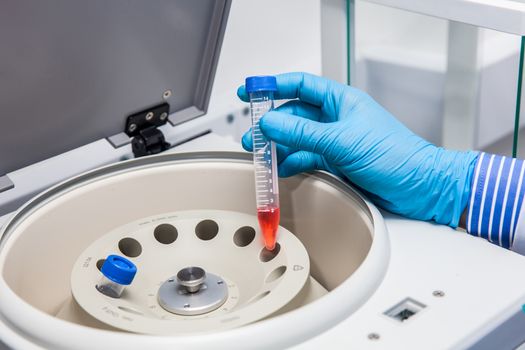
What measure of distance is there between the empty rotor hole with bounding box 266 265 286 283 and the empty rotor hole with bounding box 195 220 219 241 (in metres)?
0.18

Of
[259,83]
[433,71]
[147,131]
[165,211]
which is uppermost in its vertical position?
[259,83]

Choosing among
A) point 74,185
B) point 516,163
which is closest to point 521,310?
point 516,163

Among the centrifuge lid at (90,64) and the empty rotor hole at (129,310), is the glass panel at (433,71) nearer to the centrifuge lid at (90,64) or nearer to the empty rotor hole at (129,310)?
the centrifuge lid at (90,64)

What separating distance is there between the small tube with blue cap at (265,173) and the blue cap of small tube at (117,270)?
22 cm

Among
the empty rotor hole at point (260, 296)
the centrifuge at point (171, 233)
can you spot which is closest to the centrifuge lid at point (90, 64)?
the centrifuge at point (171, 233)

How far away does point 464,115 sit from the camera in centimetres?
185

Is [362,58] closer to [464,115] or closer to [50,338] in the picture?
[464,115]

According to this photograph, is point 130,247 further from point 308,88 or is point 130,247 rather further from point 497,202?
point 497,202

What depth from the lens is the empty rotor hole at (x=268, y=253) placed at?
1.07 m

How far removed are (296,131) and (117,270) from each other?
34 cm

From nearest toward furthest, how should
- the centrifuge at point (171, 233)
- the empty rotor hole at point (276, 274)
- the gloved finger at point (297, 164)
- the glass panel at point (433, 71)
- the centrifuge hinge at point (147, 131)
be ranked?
the centrifuge at point (171, 233)
the empty rotor hole at point (276, 274)
the gloved finger at point (297, 164)
the centrifuge hinge at point (147, 131)
the glass panel at point (433, 71)

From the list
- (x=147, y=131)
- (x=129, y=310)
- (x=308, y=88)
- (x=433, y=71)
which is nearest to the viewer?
(x=129, y=310)

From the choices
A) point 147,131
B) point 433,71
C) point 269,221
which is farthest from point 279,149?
point 433,71

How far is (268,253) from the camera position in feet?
3.55
